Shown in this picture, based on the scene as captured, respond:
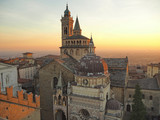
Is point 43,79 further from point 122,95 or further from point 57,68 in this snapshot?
point 122,95

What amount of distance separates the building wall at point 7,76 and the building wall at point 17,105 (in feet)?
22.3

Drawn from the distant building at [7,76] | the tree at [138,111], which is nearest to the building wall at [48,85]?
the distant building at [7,76]

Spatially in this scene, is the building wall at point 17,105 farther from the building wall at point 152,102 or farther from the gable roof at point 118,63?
the building wall at point 152,102

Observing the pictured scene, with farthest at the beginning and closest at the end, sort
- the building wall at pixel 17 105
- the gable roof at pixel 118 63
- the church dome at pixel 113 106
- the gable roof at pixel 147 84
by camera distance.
Answer: the gable roof at pixel 118 63, the gable roof at pixel 147 84, the church dome at pixel 113 106, the building wall at pixel 17 105

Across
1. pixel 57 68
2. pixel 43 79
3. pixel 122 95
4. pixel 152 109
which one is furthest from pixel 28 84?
pixel 152 109

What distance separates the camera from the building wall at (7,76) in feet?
68.1

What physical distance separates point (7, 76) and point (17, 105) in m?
9.16

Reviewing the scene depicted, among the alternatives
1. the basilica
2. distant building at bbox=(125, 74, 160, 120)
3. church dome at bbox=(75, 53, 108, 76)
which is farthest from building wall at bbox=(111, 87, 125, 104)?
church dome at bbox=(75, 53, 108, 76)

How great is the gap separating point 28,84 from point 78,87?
972 inches

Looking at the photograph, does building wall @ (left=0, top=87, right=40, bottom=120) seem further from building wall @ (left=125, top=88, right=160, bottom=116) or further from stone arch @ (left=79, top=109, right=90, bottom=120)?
building wall @ (left=125, top=88, right=160, bottom=116)

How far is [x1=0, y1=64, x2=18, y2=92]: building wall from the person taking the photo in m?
20.8

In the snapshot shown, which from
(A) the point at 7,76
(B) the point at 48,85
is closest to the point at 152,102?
(B) the point at 48,85

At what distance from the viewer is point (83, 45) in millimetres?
34375

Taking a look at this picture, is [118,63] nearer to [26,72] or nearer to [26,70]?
[26,70]
